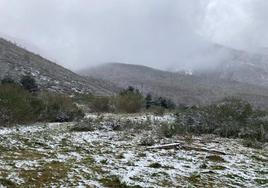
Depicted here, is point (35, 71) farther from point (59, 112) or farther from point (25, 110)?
point (25, 110)

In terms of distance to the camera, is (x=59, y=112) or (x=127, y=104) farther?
(x=127, y=104)

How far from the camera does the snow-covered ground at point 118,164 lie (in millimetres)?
14719

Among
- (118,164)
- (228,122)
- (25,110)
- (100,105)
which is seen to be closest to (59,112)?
(25,110)

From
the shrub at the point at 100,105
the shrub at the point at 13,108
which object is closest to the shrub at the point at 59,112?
the shrub at the point at 13,108

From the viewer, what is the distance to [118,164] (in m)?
18.0

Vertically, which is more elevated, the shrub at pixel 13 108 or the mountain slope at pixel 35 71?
the mountain slope at pixel 35 71

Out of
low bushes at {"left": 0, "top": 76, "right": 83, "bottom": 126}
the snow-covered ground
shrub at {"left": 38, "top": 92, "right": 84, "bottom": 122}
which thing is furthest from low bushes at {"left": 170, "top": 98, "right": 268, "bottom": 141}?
low bushes at {"left": 0, "top": 76, "right": 83, "bottom": 126}

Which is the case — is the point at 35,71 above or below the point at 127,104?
above

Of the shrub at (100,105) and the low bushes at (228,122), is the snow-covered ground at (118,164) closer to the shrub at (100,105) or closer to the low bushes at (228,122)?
the low bushes at (228,122)

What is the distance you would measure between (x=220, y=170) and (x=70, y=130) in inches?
576

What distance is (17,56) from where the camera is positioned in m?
123

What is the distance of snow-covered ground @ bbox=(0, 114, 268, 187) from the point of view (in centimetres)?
1472

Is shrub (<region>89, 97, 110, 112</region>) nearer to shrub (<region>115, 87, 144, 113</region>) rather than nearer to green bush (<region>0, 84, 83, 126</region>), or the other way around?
shrub (<region>115, 87, 144, 113</region>)

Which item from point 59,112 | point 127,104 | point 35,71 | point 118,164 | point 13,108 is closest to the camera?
point 118,164
